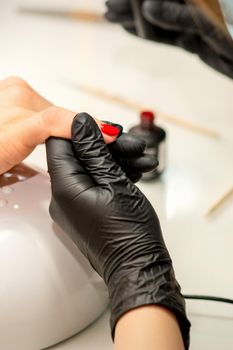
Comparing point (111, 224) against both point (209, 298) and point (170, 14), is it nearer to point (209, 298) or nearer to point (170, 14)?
point (209, 298)

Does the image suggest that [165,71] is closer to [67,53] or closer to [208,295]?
[67,53]

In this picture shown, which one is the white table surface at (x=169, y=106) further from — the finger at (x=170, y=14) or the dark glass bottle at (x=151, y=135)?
the finger at (x=170, y=14)

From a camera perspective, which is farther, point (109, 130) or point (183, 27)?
point (183, 27)

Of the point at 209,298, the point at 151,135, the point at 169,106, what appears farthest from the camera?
the point at 169,106

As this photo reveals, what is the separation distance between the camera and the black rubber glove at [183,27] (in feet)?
4.73

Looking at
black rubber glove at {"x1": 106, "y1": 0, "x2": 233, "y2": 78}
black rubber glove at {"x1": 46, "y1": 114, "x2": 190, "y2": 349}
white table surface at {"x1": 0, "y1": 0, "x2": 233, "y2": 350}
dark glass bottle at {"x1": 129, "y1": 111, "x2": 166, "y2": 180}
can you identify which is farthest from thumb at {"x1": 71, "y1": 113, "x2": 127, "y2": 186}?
black rubber glove at {"x1": 106, "y1": 0, "x2": 233, "y2": 78}

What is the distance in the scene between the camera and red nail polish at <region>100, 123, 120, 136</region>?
82 centimetres

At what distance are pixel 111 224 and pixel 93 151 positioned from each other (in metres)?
0.11

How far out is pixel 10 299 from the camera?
2.54ft

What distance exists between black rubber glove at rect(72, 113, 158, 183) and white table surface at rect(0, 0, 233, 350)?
0.25 metres

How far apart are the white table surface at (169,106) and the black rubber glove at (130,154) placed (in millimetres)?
253

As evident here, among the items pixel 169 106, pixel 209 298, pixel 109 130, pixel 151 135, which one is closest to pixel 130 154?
Result: pixel 109 130

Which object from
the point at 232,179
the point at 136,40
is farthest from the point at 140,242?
the point at 136,40

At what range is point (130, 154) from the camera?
2.70ft
